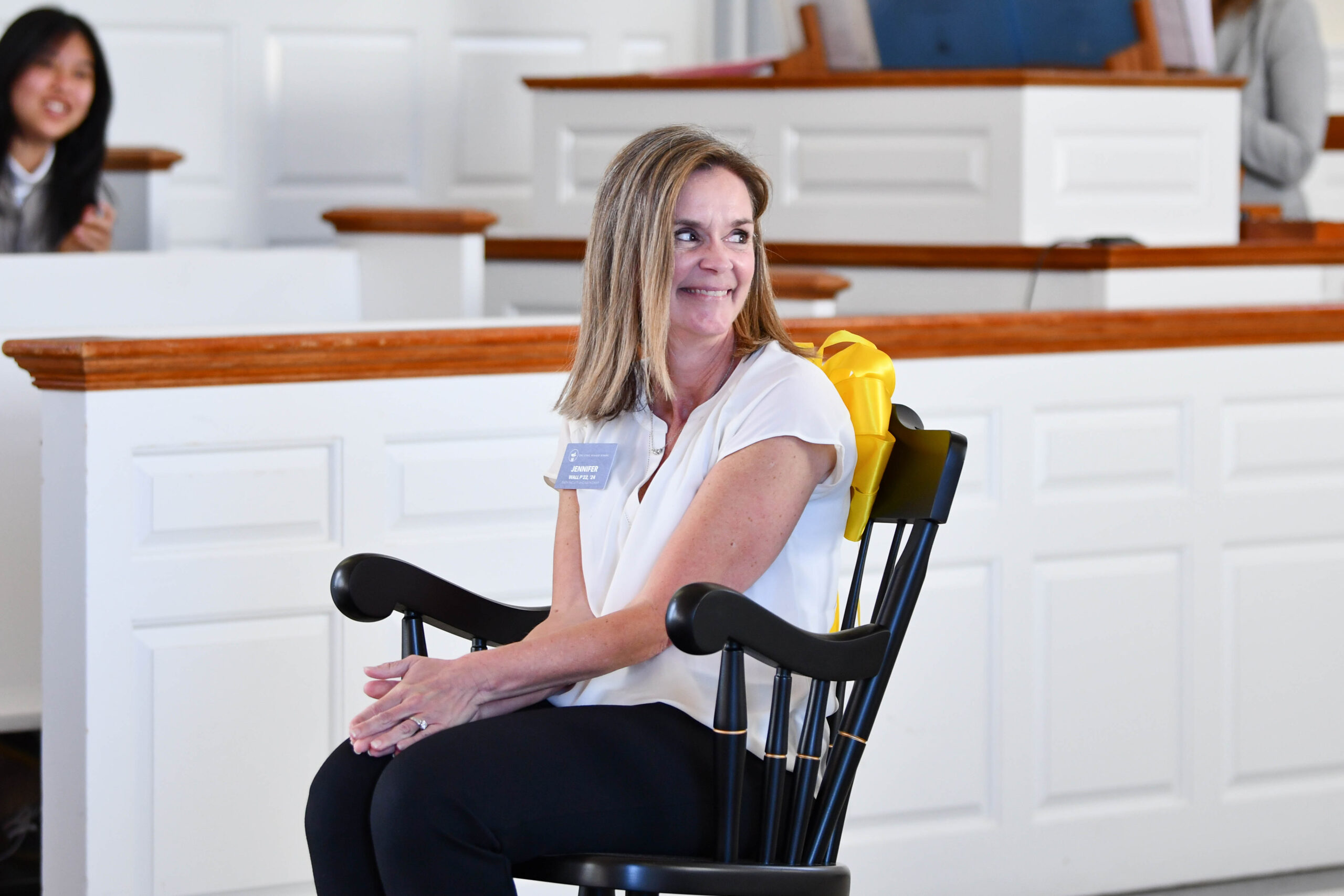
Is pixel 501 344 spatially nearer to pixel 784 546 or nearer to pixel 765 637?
pixel 784 546

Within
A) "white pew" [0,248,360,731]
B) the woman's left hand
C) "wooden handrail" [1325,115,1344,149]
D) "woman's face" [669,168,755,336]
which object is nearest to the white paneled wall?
"white pew" [0,248,360,731]

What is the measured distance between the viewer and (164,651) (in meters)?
2.12

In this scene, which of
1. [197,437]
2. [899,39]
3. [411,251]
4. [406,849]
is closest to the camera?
[406,849]

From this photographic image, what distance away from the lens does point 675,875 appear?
146 centimetres

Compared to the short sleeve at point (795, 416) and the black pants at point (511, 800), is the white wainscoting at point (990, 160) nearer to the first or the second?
the short sleeve at point (795, 416)

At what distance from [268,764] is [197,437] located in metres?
0.42

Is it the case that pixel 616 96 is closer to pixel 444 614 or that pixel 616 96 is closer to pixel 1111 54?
pixel 1111 54

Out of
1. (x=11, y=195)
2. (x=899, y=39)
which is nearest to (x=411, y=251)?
(x=11, y=195)

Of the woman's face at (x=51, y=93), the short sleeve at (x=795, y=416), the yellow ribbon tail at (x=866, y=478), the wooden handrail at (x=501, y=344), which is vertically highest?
the woman's face at (x=51, y=93)

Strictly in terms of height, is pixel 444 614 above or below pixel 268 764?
above

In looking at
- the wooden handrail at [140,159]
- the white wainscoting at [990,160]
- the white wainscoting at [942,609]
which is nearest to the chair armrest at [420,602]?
the white wainscoting at [942,609]

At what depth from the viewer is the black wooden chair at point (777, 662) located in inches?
57.2

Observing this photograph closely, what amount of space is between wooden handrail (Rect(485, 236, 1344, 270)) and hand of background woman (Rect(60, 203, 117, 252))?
3.44 ft

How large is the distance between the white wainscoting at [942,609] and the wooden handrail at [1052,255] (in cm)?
89
